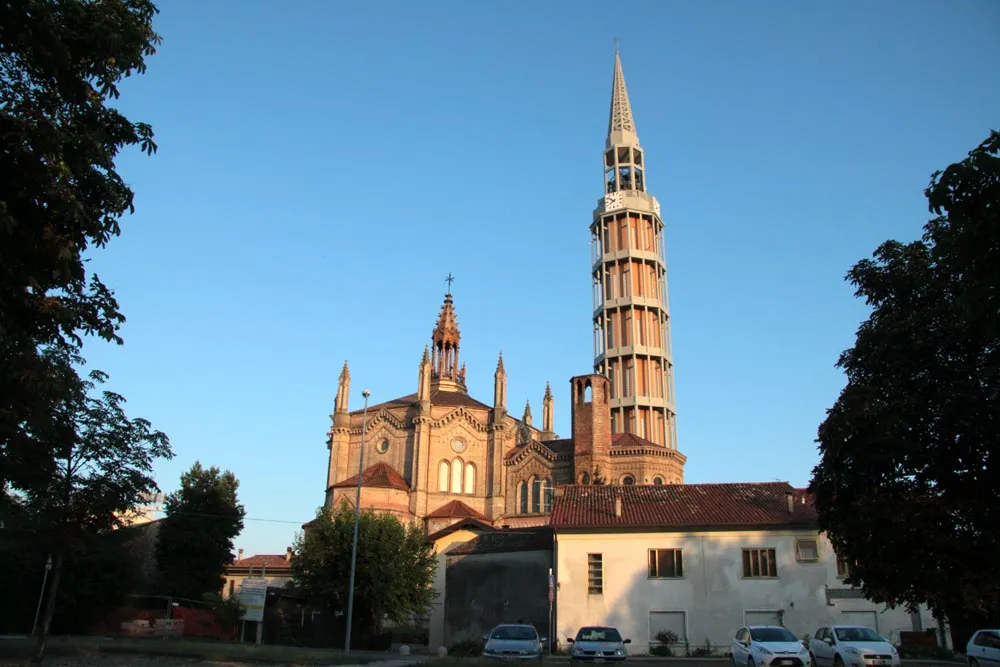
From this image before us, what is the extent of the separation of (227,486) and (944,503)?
44117 millimetres

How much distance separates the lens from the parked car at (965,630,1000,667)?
762 inches

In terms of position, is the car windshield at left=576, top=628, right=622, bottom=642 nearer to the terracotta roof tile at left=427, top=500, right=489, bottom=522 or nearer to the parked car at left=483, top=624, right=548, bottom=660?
the parked car at left=483, top=624, right=548, bottom=660

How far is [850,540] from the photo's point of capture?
21219 millimetres

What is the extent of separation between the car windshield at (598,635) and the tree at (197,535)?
99.0 feet

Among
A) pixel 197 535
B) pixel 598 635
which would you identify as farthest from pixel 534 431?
pixel 598 635

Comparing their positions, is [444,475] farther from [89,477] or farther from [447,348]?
[89,477]

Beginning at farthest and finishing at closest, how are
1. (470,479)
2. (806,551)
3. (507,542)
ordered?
(470,479) < (507,542) < (806,551)

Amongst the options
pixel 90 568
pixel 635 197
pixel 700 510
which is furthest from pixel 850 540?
pixel 635 197

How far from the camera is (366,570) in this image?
39062 millimetres

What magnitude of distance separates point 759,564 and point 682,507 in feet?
14.3

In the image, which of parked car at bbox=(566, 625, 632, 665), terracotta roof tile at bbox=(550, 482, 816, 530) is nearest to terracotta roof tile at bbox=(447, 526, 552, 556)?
terracotta roof tile at bbox=(550, 482, 816, 530)

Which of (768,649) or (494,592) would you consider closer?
(768,649)

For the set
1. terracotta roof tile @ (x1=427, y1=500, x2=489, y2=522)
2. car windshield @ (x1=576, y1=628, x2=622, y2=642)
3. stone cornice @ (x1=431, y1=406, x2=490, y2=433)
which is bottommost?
car windshield @ (x1=576, y1=628, x2=622, y2=642)

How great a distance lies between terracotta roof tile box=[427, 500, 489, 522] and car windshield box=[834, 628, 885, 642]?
35.3m
